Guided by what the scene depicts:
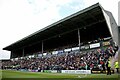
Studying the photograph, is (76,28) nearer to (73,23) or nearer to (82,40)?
(73,23)

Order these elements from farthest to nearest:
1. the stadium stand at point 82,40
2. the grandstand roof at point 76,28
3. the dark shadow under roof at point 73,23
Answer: the grandstand roof at point 76,28
the dark shadow under roof at point 73,23
the stadium stand at point 82,40

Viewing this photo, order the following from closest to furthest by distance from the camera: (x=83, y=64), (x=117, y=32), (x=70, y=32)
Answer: (x=83, y=64) → (x=117, y=32) → (x=70, y=32)

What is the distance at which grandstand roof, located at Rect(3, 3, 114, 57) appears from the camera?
139 feet

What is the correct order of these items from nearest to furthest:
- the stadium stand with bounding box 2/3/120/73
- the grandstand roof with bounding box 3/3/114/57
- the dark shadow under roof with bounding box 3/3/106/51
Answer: the stadium stand with bounding box 2/3/120/73
the dark shadow under roof with bounding box 3/3/106/51
the grandstand roof with bounding box 3/3/114/57

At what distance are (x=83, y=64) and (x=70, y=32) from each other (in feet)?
58.2

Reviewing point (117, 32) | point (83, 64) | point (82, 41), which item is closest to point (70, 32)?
point (82, 41)

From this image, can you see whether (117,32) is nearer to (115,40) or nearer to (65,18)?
(115,40)

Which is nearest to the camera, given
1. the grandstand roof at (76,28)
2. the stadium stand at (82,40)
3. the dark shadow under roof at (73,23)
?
the stadium stand at (82,40)

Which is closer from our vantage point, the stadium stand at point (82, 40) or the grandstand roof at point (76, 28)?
the stadium stand at point (82, 40)

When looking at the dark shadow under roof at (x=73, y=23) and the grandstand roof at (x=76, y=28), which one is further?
the grandstand roof at (x=76, y=28)

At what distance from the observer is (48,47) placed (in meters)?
70.2

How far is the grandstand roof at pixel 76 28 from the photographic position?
A: 4222 cm

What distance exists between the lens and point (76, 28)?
50.7 metres

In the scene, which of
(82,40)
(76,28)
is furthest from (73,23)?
(82,40)
